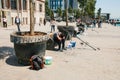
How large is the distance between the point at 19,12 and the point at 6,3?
20.9 feet

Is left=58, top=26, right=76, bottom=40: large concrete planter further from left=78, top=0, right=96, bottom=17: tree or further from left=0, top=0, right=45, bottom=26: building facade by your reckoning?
left=78, top=0, right=96, bottom=17: tree

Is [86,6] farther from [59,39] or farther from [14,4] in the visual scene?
[59,39]

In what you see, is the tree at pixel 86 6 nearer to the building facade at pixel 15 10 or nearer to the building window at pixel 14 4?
the building facade at pixel 15 10

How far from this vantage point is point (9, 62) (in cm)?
951

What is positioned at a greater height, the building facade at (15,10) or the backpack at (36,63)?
the building facade at (15,10)

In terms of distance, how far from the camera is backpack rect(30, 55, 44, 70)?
27.7ft

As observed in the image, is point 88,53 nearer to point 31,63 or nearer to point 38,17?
point 31,63

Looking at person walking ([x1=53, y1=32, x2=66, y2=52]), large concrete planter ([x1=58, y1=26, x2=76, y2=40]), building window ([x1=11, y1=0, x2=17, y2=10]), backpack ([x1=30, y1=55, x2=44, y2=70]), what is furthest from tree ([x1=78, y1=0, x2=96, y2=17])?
backpack ([x1=30, y1=55, x2=44, y2=70])

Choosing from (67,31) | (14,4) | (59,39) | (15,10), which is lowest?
(59,39)

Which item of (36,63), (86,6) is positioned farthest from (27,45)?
(86,6)

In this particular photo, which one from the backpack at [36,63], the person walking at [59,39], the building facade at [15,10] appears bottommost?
the backpack at [36,63]

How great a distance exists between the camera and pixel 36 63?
27.7ft

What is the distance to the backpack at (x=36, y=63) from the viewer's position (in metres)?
8.45

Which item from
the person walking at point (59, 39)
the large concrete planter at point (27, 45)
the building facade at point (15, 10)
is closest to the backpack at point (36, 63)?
the large concrete planter at point (27, 45)
